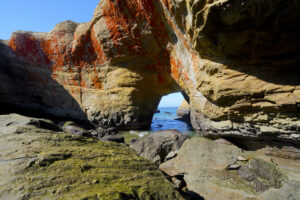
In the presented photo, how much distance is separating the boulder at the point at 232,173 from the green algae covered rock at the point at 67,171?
143 cm

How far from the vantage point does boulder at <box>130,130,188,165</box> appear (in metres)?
4.07

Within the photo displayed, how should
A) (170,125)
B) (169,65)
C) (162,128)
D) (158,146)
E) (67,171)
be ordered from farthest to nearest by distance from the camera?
(170,125) → (162,128) → (169,65) → (158,146) → (67,171)

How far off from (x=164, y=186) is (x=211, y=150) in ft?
8.11

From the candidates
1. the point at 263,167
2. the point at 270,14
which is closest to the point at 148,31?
the point at 270,14

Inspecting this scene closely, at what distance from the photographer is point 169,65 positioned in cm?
805

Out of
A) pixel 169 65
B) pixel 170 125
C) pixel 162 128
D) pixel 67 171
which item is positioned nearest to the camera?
pixel 67 171

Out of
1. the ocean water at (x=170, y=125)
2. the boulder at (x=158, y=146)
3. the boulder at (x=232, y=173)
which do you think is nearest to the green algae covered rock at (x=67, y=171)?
the boulder at (x=232, y=173)

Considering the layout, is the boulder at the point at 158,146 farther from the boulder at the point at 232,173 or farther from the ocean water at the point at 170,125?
the ocean water at the point at 170,125

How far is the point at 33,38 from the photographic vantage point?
11695 mm

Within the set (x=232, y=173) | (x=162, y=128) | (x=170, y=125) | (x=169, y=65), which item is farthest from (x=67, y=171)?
(x=170, y=125)

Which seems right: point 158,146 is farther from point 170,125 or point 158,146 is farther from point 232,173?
point 170,125

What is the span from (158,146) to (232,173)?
1.93 meters

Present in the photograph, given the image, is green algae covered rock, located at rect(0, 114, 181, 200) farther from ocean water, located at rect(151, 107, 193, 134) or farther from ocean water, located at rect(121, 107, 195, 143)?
ocean water, located at rect(151, 107, 193, 134)

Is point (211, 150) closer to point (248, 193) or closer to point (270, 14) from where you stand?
point (248, 193)
